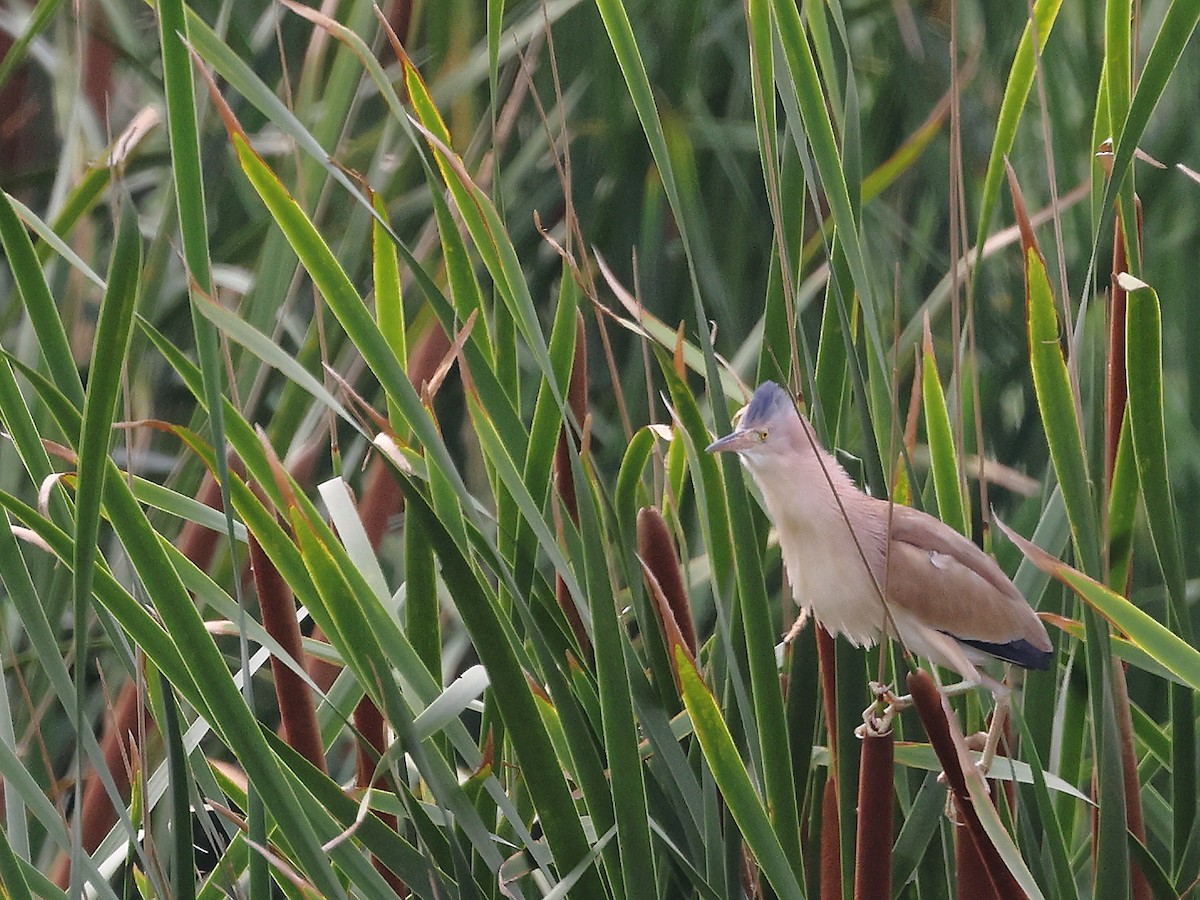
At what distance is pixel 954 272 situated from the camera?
51 cm

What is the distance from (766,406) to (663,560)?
10 cm

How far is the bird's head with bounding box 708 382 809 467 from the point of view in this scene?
0.51 m

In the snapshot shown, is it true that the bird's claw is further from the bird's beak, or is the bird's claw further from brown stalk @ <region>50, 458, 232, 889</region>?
brown stalk @ <region>50, 458, 232, 889</region>

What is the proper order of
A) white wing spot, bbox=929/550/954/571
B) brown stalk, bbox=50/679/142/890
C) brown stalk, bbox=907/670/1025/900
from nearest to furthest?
brown stalk, bbox=907/670/1025/900
white wing spot, bbox=929/550/954/571
brown stalk, bbox=50/679/142/890

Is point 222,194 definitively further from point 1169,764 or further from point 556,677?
point 1169,764

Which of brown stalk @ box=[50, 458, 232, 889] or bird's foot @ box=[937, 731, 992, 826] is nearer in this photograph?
bird's foot @ box=[937, 731, 992, 826]

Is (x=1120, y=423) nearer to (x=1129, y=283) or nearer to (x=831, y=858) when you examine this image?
(x=1129, y=283)

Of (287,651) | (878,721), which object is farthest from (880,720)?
(287,651)

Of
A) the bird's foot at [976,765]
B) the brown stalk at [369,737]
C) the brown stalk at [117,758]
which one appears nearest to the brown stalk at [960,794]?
the bird's foot at [976,765]

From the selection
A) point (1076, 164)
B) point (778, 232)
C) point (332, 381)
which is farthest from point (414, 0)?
point (1076, 164)

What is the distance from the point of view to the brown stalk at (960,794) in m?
0.43

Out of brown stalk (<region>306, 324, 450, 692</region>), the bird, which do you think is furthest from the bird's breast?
brown stalk (<region>306, 324, 450, 692</region>)

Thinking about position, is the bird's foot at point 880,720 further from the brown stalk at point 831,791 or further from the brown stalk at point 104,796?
the brown stalk at point 104,796

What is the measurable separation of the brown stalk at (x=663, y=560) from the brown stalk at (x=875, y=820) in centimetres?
10
